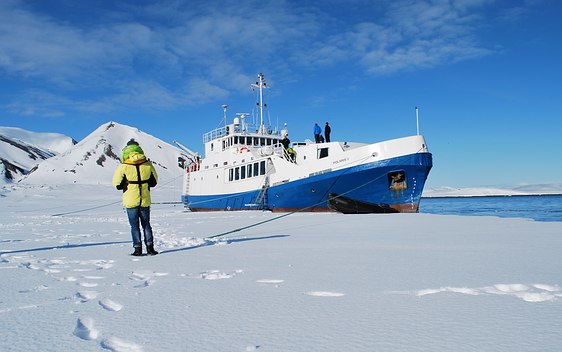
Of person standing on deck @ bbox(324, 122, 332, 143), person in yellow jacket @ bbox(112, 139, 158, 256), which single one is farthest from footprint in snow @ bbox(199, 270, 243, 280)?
person standing on deck @ bbox(324, 122, 332, 143)

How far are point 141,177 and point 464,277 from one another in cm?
454

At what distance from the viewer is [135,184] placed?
6.09 metres

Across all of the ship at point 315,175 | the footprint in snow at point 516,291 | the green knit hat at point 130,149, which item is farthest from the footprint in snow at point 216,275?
the ship at point 315,175

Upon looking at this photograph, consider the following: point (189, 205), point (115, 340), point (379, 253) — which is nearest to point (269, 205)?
point (189, 205)

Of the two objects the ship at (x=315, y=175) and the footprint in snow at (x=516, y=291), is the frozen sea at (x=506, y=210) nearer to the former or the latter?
the ship at (x=315, y=175)

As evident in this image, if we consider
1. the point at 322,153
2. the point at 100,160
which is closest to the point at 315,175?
the point at 322,153

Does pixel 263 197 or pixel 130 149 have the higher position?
pixel 130 149

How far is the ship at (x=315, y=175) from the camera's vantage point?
16.9 m

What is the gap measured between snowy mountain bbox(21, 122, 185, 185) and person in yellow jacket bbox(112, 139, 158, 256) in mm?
113519

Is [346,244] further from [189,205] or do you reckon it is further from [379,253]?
[189,205]

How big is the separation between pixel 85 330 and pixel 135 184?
13.0ft

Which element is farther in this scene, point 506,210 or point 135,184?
point 506,210

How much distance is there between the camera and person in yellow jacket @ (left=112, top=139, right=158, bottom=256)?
6.02 metres

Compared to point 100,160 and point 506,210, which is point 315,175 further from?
point 100,160
